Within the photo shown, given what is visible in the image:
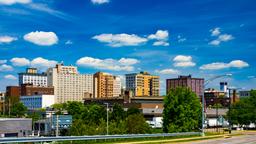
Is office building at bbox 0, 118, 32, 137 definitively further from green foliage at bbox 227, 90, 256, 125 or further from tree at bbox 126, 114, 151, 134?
green foliage at bbox 227, 90, 256, 125

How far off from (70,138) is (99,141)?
4.54 m

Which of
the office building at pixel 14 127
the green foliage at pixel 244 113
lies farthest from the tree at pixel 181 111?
the green foliage at pixel 244 113

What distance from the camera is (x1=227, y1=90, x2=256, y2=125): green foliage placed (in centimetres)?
11769

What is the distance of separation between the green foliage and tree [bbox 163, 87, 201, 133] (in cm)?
3734

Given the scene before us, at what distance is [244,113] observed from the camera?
390ft

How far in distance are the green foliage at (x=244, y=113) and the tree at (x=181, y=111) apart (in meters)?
37.3

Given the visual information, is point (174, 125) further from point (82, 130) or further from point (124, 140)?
point (124, 140)

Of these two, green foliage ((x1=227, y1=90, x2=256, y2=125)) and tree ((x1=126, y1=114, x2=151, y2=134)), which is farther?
green foliage ((x1=227, y1=90, x2=256, y2=125))

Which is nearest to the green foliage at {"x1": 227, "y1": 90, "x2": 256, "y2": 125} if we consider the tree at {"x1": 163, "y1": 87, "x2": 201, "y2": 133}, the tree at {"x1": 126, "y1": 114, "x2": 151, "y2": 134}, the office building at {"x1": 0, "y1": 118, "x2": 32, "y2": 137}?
the tree at {"x1": 126, "y1": 114, "x2": 151, "y2": 134}

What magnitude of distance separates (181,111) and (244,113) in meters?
43.1

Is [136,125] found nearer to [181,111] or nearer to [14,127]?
[181,111]

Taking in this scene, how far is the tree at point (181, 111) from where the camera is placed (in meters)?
80.4

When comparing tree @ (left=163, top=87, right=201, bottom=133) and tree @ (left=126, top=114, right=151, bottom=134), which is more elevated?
tree @ (left=163, top=87, right=201, bottom=133)

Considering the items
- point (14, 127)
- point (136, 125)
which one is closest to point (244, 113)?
point (136, 125)
